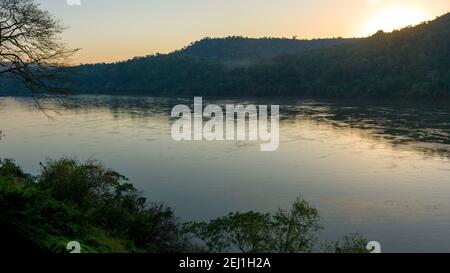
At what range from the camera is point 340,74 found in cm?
14162

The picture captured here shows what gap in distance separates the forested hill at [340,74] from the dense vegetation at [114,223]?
102998mm

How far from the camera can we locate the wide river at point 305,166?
2830 centimetres

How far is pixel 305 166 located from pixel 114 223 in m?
24.6

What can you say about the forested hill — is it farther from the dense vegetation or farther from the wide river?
the dense vegetation

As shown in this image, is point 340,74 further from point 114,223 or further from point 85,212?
point 85,212

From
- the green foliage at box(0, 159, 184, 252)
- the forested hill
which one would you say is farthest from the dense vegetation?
the forested hill

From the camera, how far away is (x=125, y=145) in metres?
55.2

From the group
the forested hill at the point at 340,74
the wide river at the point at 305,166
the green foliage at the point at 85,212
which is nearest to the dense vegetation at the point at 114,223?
the green foliage at the point at 85,212

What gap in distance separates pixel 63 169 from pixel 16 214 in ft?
39.2

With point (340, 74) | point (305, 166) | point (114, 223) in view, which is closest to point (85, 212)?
point (114, 223)

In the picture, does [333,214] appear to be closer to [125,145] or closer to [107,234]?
[107,234]

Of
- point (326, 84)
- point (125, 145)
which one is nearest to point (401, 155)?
point (125, 145)

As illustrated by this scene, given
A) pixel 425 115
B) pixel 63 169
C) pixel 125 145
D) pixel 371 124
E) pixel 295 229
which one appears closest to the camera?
pixel 295 229
